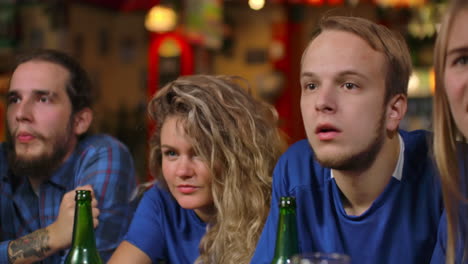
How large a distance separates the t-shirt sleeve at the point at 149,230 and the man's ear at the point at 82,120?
0.41 meters

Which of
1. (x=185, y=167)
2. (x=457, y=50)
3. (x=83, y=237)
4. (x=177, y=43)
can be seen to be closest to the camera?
(x=457, y=50)

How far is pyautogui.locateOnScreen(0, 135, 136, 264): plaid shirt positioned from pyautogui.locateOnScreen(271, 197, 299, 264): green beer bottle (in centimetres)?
97

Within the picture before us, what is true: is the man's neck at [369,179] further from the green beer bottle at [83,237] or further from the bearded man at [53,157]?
the bearded man at [53,157]

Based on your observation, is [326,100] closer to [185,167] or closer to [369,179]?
[369,179]

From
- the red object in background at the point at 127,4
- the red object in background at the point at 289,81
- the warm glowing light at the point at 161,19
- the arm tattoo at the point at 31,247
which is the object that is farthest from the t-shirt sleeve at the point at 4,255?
the red object in background at the point at 127,4

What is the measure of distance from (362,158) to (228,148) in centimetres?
56

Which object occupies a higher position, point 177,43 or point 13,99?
point 177,43

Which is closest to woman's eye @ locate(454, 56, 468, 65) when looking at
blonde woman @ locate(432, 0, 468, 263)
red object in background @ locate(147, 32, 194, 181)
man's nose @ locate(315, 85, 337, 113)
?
blonde woman @ locate(432, 0, 468, 263)

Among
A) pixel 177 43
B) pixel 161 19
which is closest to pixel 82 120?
pixel 161 19

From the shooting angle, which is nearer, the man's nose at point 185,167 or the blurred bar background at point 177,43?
the man's nose at point 185,167

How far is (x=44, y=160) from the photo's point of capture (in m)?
2.05

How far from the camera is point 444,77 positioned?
1.19 meters

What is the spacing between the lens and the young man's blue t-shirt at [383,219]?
1.47 metres

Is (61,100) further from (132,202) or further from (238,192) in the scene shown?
(238,192)
